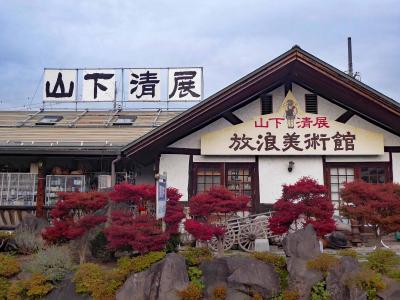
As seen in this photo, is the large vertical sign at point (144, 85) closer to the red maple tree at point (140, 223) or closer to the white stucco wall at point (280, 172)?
the white stucco wall at point (280, 172)

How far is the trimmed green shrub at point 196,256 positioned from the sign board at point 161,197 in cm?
92

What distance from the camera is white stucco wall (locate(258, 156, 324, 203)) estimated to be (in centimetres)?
1420

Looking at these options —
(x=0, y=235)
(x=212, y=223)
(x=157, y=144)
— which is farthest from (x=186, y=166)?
(x=0, y=235)

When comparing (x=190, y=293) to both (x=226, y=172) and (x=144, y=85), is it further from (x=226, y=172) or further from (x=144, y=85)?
(x=144, y=85)

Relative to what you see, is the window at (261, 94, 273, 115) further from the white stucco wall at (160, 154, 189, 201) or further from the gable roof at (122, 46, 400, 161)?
the white stucco wall at (160, 154, 189, 201)

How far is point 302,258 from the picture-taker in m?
8.84

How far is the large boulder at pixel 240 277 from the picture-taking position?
869 cm

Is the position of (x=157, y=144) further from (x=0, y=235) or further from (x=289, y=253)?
(x=289, y=253)

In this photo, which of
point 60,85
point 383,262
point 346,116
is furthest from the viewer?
point 60,85

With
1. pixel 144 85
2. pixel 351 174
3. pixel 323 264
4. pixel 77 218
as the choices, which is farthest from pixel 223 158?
pixel 144 85

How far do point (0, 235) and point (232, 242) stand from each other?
5877mm

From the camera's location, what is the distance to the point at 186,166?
14352 mm

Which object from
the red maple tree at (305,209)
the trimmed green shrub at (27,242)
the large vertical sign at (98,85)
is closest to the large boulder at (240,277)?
the red maple tree at (305,209)

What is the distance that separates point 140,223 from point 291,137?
630 cm
